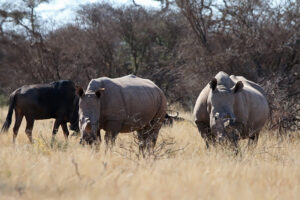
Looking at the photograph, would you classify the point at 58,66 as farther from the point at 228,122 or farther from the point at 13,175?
the point at 13,175

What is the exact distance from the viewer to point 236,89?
765cm

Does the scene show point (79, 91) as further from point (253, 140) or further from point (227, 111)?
point (253, 140)

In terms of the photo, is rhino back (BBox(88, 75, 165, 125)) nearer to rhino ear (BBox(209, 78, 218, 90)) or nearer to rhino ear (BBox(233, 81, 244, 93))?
rhino ear (BBox(209, 78, 218, 90))

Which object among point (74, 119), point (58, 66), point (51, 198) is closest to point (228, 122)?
point (51, 198)

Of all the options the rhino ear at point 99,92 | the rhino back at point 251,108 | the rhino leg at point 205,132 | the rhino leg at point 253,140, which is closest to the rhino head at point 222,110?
the rhino back at point 251,108

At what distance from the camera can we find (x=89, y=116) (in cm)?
739

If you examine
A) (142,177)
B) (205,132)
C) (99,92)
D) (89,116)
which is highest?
(99,92)

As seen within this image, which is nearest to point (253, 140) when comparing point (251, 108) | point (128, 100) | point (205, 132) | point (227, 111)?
point (251, 108)

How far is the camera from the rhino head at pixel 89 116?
725 centimetres

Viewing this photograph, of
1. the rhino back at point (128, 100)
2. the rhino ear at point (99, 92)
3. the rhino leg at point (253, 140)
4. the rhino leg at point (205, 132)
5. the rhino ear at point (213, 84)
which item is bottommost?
the rhino leg at point (253, 140)

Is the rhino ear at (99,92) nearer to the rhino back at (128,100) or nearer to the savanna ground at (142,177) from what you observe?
the rhino back at (128,100)

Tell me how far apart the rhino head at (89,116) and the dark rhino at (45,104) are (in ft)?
8.50

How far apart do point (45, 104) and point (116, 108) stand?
293 cm

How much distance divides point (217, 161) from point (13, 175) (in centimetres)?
255
